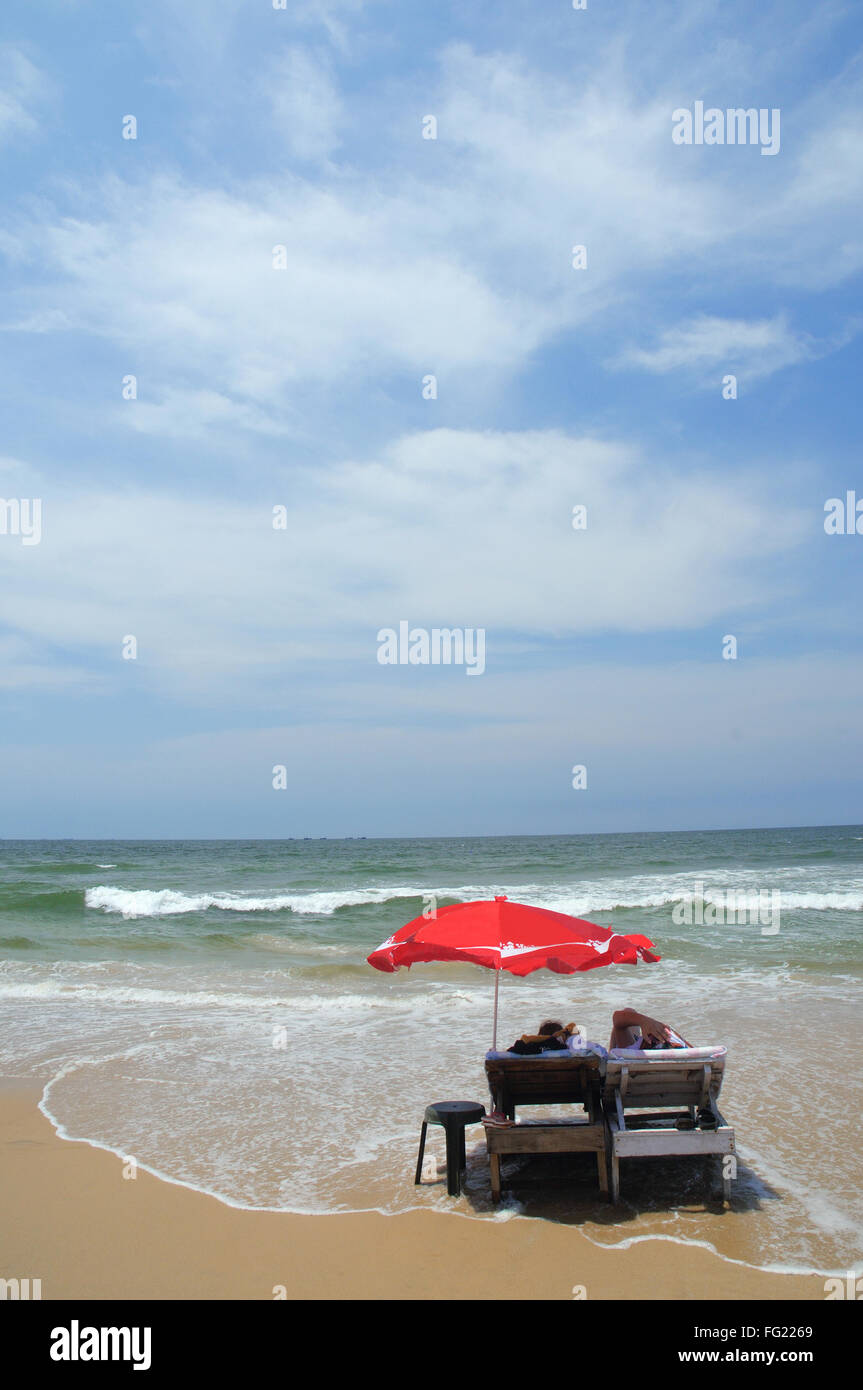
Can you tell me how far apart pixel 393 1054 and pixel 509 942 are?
16.6 ft

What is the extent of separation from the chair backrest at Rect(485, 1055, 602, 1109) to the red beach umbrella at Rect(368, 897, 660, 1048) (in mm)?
639

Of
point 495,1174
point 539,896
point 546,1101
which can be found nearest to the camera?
point 495,1174

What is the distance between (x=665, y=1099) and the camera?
251 inches

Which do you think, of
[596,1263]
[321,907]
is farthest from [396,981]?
[321,907]

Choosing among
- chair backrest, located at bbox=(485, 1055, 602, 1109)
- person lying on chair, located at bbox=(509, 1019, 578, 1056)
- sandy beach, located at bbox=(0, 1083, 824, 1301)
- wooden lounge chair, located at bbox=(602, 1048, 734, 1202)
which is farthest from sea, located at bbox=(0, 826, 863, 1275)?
person lying on chair, located at bbox=(509, 1019, 578, 1056)

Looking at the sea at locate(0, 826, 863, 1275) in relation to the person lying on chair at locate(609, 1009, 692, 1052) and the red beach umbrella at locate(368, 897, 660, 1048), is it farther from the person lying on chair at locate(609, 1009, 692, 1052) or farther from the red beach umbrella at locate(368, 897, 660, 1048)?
the red beach umbrella at locate(368, 897, 660, 1048)

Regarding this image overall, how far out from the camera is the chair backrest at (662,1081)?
618 cm

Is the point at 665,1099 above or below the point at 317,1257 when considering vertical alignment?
above

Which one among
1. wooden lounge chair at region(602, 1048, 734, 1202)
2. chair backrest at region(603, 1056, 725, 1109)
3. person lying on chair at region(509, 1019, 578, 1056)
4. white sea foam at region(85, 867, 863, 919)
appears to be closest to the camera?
wooden lounge chair at region(602, 1048, 734, 1202)

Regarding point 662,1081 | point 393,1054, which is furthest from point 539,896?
point 662,1081

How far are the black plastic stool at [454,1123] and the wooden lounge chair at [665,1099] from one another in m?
0.94

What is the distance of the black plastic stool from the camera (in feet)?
20.3

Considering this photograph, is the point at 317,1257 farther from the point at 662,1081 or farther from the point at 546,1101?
the point at 662,1081
